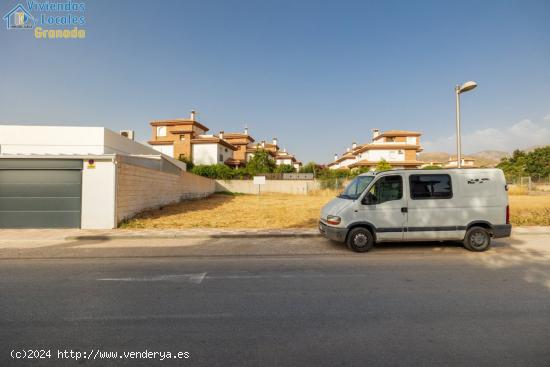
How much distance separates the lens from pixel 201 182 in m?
27.6

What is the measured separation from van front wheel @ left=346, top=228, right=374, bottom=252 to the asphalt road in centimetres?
79

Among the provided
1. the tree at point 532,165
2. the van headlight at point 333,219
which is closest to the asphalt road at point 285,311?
the van headlight at point 333,219

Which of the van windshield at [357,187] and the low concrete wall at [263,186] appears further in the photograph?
the low concrete wall at [263,186]

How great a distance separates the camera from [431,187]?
6.65m

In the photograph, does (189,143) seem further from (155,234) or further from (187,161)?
(155,234)

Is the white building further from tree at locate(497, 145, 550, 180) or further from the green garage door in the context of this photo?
tree at locate(497, 145, 550, 180)

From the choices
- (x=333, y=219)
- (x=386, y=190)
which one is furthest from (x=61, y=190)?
(x=386, y=190)

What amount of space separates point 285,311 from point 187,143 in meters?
44.2

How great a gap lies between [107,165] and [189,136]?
35.8 metres

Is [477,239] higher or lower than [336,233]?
lower

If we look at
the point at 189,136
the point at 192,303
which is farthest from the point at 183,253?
the point at 189,136

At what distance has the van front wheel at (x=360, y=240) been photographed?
6496 mm

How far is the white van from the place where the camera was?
6.50m

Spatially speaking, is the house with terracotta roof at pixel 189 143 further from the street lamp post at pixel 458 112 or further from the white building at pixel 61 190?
the street lamp post at pixel 458 112
